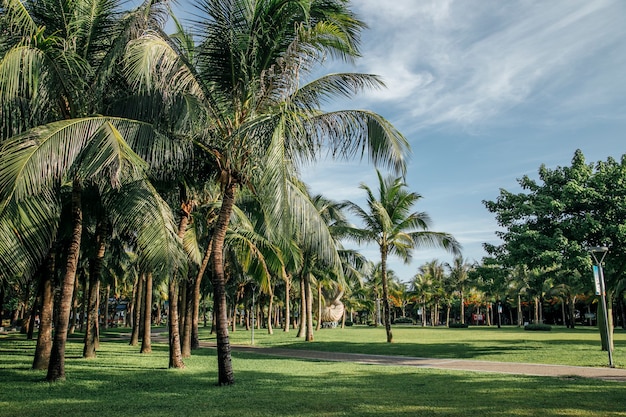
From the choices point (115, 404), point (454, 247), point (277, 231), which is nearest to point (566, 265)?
point (454, 247)

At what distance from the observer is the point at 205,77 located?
34.9ft

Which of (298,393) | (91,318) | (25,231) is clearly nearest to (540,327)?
(91,318)

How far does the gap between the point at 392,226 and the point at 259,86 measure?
53.3ft

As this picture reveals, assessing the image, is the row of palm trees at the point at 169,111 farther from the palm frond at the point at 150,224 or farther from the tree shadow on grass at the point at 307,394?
the tree shadow on grass at the point at 307,394

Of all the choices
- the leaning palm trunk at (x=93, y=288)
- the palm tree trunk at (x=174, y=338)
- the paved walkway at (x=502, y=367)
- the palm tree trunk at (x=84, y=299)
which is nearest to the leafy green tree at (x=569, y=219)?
the paved walkway at (x=502, y=367)

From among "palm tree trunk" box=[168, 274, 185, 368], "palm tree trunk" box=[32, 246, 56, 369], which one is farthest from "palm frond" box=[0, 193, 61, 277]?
"palm tree trunk" box=[168, 274, 185, 368]

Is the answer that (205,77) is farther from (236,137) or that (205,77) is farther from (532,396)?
(532,396)

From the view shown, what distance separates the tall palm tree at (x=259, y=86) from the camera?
31.9 feet

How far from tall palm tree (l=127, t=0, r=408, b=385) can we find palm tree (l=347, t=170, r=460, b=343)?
1470 cm

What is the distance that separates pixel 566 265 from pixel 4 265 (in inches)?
668

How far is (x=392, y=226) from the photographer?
2534 centimetres

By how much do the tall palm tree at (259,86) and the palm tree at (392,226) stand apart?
48.2 feet

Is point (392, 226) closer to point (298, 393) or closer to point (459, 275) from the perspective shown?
point (298, 393)

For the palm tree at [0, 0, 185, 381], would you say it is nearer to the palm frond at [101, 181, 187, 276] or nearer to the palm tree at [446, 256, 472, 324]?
the palm frond at [101, 181, 187, 276]
